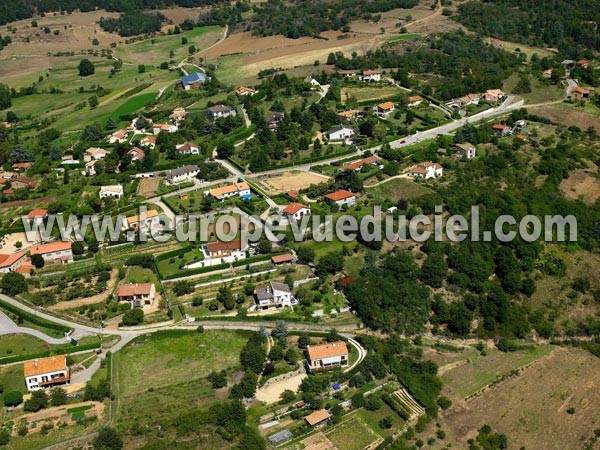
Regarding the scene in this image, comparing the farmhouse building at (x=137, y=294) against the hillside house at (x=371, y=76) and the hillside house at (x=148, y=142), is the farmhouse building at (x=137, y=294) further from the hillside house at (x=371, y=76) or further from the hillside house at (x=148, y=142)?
the hillside house at (x=371, y=76)

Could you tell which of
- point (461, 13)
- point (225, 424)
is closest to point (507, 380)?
point (225, 424)

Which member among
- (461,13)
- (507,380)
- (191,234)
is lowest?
(507,380)

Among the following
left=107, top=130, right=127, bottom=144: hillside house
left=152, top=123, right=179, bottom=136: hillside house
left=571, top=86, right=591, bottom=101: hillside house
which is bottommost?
left=107, top=130, right=127, bottom=144: hillside house

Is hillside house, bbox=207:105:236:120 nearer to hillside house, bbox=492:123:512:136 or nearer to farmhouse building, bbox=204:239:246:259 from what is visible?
farmhouse building, bbox=204:239:246:259

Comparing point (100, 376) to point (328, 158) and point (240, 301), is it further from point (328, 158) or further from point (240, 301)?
point (328, 158)

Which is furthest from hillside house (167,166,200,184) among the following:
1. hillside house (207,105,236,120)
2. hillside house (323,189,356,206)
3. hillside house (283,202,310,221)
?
hillside house (323,189,356,206)

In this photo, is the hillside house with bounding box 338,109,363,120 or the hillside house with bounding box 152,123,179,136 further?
the hillside house with bounding box 152,123,179,136
